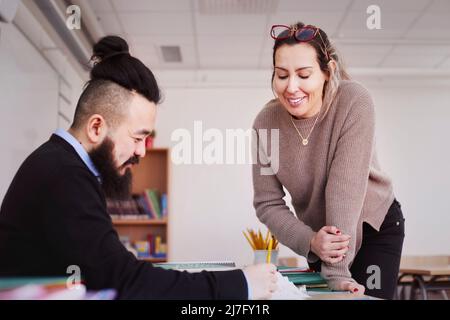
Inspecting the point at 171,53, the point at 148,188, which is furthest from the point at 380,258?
the point at 148,188

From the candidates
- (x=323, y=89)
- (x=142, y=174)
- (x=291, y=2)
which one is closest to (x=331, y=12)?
(x=291, y=2)

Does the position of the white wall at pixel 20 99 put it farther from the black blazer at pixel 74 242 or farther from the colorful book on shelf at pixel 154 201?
the black blazer at pixel 74 242

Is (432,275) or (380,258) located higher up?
(380,258)

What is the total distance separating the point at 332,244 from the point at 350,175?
153 mm

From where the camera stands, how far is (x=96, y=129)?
2.62 ft

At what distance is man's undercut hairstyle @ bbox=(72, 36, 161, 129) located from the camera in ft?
2.66

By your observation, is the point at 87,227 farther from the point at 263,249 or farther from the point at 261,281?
the point at 263,249

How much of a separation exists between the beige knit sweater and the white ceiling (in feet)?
3.71

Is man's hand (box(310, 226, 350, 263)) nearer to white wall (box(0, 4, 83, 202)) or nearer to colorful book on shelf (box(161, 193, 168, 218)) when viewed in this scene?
white wall (box(0, 4, 83, 202))

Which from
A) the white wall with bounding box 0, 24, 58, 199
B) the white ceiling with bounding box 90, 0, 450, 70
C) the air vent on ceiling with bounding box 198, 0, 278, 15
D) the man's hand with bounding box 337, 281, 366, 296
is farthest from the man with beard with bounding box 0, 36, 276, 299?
the air vent on ceiling with bounding box 198, 0, 278, 15

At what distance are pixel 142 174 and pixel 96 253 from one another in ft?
11.0

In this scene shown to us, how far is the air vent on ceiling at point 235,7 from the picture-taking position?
2680 millimetres

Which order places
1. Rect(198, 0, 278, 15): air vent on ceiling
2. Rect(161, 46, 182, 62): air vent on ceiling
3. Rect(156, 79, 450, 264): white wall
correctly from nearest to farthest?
1. Rect(198, 0, 278, 15): air vent on ceiling
2. Rect(161, 46, 182, 62): air vent on ceiling
3. Rect(156, 79, 450, 264): white wall

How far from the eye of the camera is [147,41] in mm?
3268
